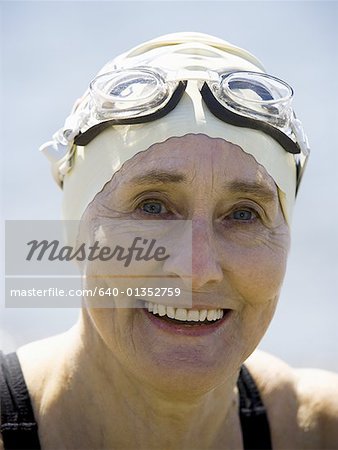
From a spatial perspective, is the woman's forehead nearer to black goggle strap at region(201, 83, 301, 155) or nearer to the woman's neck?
black goggle strap at region(201, 83, 301, 155)

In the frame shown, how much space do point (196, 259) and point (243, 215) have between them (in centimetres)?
40

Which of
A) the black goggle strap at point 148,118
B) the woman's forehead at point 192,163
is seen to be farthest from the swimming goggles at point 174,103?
the woman's forehead at point 192,163

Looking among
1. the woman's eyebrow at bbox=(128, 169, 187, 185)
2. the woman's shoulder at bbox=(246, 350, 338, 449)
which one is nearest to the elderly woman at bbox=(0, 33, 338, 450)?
Result: the woman's eyebrow at bbox=(128, 169, 187, 185)

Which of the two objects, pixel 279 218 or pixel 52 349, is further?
pixel 52 349

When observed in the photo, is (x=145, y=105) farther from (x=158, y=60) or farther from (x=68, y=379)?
(x=68, y=379)

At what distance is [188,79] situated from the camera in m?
3.65

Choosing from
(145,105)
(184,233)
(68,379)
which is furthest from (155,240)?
(68,379)

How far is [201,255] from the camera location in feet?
10.7

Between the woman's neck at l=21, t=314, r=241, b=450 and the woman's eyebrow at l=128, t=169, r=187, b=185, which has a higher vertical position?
the woman's eyebrow at l=128, t=169, r=187, b=185

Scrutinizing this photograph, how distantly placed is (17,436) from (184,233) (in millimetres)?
1181

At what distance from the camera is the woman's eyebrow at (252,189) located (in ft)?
11.2

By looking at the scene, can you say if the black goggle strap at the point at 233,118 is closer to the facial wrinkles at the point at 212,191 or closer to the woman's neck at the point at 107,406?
the facial wrinkles at the point at 212,191

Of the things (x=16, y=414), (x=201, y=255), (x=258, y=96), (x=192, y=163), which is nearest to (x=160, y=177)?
(x=192, y=163)

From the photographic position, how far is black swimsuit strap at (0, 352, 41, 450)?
359 centimetres
